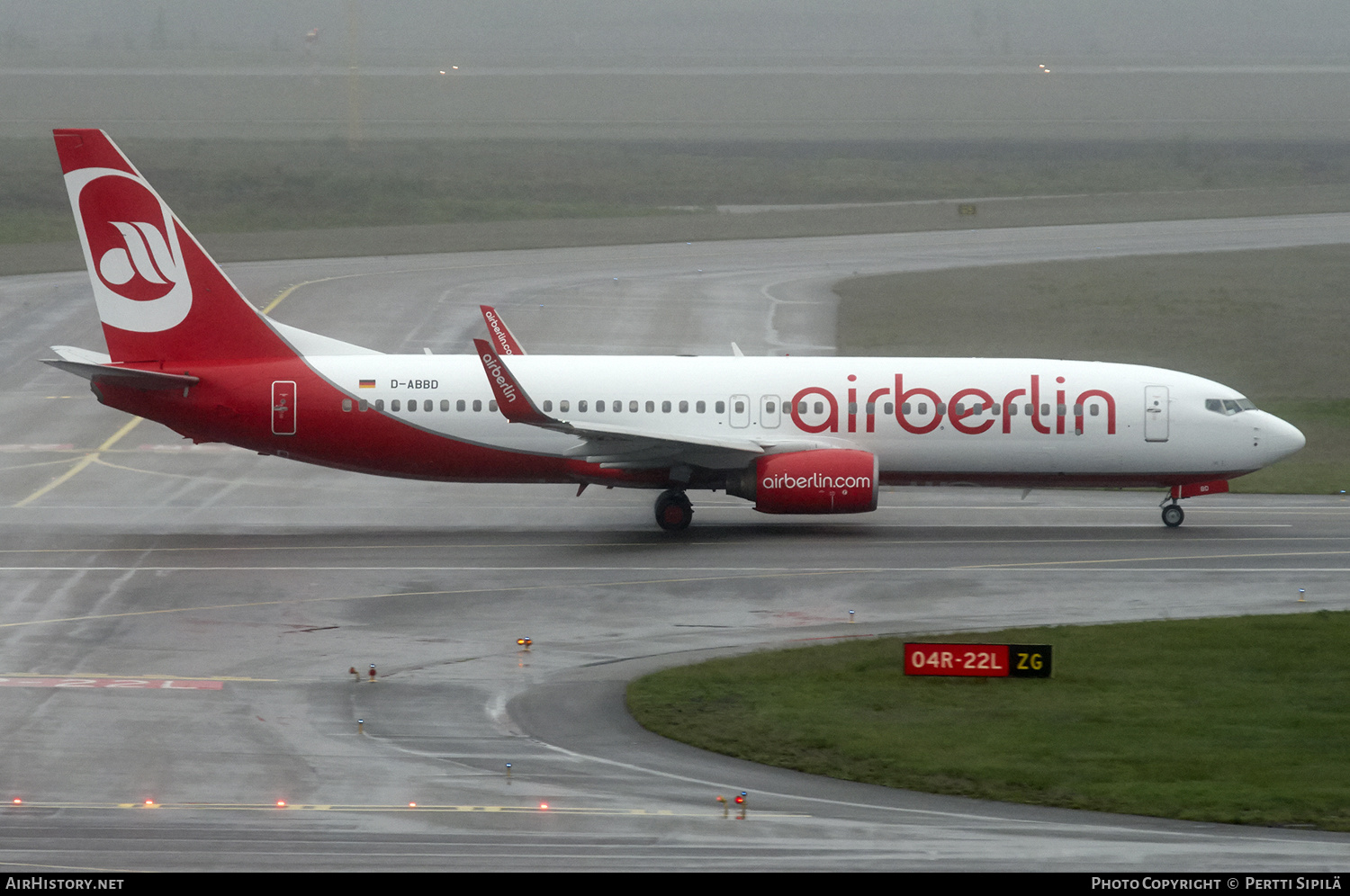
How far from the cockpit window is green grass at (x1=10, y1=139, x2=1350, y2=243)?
5862cm

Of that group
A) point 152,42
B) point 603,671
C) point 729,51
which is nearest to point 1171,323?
point 603,671

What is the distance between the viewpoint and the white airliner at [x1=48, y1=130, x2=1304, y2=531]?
1379 inches

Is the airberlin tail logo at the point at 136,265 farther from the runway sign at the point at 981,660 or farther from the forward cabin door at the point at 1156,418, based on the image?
the forward cabin door at the point at 1156,418

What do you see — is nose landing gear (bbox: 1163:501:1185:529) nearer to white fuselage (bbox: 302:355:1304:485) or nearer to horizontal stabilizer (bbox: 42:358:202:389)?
white fuselage (bbox: 302:355:1304:485)

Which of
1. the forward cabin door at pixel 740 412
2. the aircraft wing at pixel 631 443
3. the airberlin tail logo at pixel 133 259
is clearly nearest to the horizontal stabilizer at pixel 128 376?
the airberlin tail logo at pixel 133 259

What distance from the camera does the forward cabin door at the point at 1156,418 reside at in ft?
117

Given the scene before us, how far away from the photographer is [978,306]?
2584 inches

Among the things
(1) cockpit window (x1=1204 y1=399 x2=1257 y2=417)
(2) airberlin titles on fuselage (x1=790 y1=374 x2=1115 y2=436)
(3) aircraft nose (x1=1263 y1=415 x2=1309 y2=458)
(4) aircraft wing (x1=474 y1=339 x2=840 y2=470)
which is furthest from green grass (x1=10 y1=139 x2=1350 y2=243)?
(3) aircraft nose (x1=1263 y1=415 x2=1309 y2=458)

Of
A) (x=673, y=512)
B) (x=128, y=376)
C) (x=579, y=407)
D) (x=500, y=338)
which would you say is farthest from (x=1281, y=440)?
(x=128, y=376)

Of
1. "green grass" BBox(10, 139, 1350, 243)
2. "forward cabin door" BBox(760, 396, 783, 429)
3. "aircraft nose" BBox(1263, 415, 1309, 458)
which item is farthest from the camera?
"green grass" BBox(10, 139, 1350, 243)

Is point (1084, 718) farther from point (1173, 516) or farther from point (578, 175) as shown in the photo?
point (578, 175)

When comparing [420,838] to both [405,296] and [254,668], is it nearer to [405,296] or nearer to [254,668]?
[254,668]
